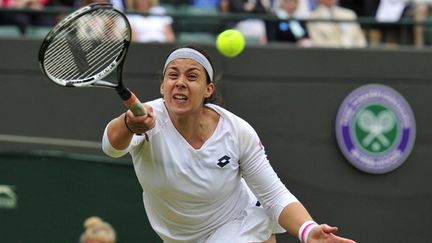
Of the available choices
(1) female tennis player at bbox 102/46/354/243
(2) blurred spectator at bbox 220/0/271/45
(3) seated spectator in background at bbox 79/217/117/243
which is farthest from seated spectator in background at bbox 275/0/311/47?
(1) female tennis player at bbox 102/46/354/243

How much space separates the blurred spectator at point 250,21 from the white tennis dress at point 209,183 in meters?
3.63

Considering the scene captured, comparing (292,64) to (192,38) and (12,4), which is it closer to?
(192,38)

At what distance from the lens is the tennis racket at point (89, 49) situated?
4.33 meters

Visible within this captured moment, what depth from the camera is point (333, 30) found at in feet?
29.0

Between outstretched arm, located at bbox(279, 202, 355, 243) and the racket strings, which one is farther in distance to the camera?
outstretched arm, located at bbox(279, 202, 355, 243)

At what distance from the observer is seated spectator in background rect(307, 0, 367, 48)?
8789 millimetres

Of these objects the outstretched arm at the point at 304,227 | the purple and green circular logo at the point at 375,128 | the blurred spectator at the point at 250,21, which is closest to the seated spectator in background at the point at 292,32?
the blurred spectator at the point at 250,21

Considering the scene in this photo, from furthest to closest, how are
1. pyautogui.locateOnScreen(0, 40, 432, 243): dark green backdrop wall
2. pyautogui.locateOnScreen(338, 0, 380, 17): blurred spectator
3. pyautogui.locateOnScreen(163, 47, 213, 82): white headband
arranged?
pyautogui.locateOnScreen(338, 0, 380, 17): blurred spectator → pyautogui.locateOnScreen(0, 40, 432, 243): dark green backdrop wall → pyautogui.locateOnScreen(163, 47, 213, 82): white headband

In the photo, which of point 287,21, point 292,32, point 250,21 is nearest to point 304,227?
point 287,21

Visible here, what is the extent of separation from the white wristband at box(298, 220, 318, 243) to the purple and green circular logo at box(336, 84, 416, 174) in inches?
143

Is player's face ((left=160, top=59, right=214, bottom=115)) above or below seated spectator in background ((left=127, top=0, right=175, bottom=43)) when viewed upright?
above

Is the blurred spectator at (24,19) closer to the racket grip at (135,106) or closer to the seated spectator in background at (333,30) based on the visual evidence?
the seated spectator in background at (333,30)

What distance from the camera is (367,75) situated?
8.46m

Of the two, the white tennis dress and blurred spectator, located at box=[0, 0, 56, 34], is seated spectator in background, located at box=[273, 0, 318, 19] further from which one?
the white tennis dress
